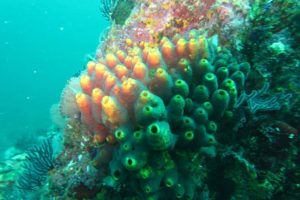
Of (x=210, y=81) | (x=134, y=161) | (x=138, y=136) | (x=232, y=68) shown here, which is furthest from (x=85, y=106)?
(x=232, y=68)

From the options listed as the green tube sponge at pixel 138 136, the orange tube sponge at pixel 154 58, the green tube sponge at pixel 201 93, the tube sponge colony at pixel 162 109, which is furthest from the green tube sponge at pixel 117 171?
the orange tube sponge at pixel 154 58

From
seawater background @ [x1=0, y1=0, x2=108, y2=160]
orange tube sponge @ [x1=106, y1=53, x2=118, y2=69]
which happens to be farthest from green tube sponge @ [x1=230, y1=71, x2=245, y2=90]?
seawater background @ [x1=0, y1=0, x2=108, y2=160]

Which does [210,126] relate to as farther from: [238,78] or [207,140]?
[238,78]

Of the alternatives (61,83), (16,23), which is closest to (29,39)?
(16,23)

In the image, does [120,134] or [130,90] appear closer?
[120,134]

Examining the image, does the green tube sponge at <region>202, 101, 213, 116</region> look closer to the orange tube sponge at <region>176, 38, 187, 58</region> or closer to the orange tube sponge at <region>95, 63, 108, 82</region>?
the orange tube sponge at <region>176, 38, 187, 58</region>

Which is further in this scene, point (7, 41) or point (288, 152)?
point (7, 41)

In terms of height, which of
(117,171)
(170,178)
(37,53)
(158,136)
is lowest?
(170,178)

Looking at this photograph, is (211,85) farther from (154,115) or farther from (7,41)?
(7,41)

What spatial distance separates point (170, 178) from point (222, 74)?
3.53 ft

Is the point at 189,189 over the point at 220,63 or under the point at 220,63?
under

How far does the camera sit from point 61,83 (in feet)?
175

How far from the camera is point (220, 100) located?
2.68 m

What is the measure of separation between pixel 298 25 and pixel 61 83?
52.6 meters
